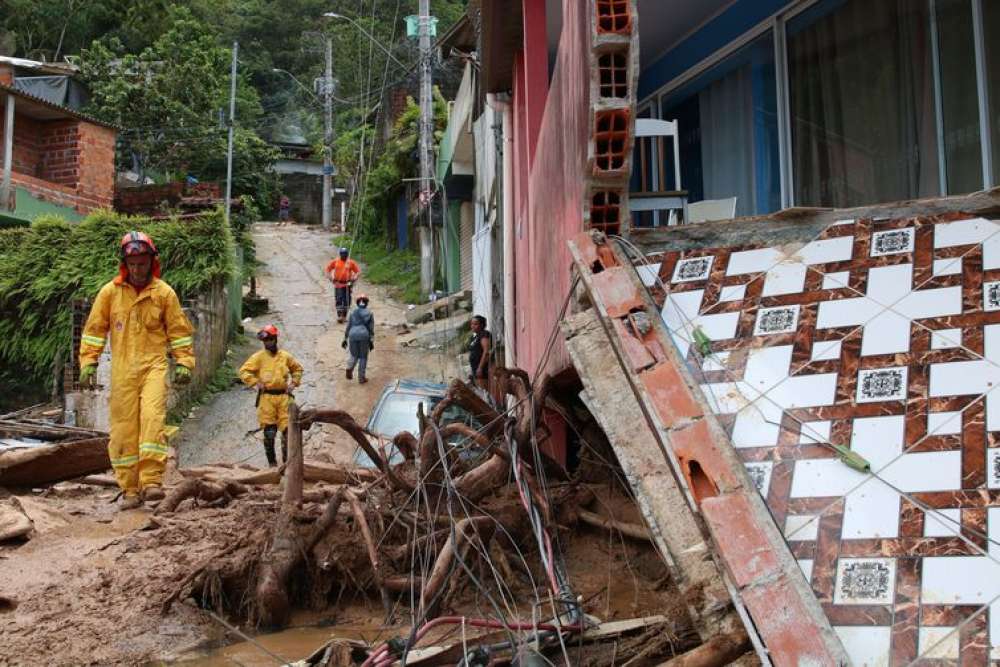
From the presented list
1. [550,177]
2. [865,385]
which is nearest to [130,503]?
[550,177]

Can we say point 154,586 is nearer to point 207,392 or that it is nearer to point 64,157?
point 207,392

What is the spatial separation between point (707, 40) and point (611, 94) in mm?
4612

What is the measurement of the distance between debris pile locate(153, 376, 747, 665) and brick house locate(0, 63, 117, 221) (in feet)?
61.7

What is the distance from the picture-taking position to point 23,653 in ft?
15.4

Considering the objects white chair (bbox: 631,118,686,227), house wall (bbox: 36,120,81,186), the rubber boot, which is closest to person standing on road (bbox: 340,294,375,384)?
white chair (bbox: 631,118,686,227)

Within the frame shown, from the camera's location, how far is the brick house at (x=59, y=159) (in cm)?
2244

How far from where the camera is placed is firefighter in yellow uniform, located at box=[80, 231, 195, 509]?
7.63m

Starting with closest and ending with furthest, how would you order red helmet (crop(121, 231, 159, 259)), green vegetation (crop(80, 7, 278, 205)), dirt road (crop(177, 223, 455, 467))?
red helmet (crop(121, 231, 159, 259))
dirt road (crop(177, 223, 455, 467))
green vegetation (crop(80, 7, 278, 205))

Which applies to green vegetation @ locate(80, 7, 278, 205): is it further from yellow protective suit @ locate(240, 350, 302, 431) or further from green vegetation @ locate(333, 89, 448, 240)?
yellow protective suit @ locate(240, 350, 302, 431)

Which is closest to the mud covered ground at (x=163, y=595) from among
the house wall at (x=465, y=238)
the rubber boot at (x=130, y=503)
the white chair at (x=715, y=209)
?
the rubber boot at (x=130, y=503)

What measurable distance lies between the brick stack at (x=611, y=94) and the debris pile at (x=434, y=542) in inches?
52.5

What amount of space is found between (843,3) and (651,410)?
4.67m

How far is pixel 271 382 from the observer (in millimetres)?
12195

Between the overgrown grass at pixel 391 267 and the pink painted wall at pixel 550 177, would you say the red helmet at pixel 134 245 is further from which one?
the overgrown grass at pixel 391 267
